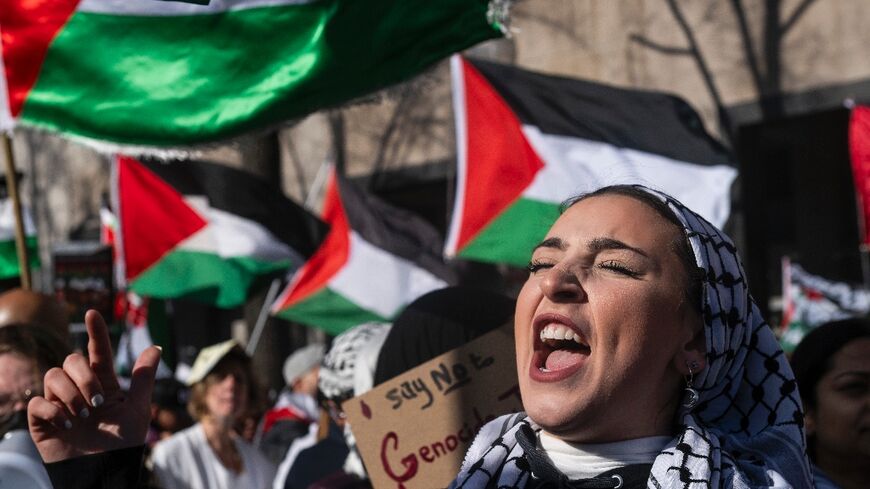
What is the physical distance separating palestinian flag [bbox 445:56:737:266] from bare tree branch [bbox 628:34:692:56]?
4509 millimetres

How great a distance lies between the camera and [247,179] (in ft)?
27.8

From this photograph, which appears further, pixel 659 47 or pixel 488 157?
pixel 659 47

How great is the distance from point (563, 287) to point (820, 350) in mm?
1539

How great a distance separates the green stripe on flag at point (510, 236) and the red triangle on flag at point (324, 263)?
1.57 metres

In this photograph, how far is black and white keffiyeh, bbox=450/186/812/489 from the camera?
1959 millimetres

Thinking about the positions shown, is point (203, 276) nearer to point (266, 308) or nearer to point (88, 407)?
point (266, 308)

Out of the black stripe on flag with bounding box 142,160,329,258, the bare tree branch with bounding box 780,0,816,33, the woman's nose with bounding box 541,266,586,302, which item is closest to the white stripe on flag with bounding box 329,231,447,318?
the black stripe on flag with bounding box 142,160,329,258

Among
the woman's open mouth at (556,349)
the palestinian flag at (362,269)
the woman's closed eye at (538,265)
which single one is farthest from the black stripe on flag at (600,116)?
the woman's open mouth at (556,349)

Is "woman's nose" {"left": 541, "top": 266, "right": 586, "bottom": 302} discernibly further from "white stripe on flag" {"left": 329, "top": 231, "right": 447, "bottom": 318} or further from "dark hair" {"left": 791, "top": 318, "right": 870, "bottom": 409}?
"white stripe on flag" {"left": 329, "top": 231, "right": 447, "bottom": 318}

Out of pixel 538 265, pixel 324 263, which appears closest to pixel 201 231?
pixel 324 263

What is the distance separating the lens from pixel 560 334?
2.01 meters

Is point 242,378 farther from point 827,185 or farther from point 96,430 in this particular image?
point 827,185

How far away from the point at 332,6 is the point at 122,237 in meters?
4.60

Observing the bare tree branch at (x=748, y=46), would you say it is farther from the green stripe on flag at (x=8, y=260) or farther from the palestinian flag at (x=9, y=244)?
the green stripe on flag at (x=8, y=260)
